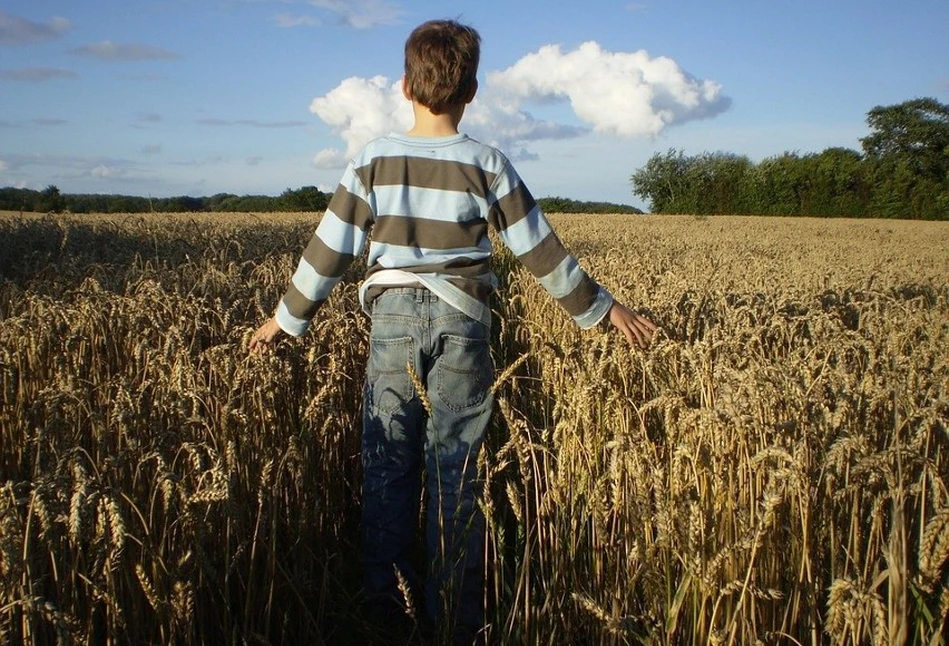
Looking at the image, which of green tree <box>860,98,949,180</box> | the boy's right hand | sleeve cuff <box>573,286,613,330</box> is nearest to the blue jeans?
sleeve cuff <box>573,286,613,330</box>

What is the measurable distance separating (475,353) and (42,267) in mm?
4838

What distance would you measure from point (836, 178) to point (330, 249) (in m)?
49.6

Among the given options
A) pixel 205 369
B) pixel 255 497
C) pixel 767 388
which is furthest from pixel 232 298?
pixel 767 388

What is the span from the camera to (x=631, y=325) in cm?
281

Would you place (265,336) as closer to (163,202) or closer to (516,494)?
(516,494)

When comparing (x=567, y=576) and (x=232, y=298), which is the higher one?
(x=232, y=298)

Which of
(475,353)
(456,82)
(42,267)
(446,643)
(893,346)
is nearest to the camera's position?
(446,643)

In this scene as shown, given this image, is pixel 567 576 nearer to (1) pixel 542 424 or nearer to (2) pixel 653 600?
(2) pixel 653 600

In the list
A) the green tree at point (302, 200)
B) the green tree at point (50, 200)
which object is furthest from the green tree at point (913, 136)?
the green tree at point (50, 200)

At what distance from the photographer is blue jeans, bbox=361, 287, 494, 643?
2482mm

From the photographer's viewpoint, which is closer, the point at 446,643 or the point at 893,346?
the point at 446,643

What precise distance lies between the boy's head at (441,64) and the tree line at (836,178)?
152 ft

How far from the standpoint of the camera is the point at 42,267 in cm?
587

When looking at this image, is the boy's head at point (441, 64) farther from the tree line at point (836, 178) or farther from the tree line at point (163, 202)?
the tree line at point (836, 178)
